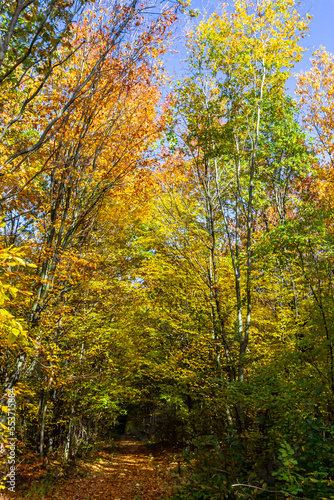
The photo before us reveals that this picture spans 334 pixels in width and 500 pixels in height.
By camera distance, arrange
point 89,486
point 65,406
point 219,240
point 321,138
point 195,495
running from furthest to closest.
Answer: point 321,138 → point 219,240 → point 65,406 → point 89,486 → point 195,495

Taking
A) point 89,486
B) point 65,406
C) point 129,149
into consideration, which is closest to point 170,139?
point 129,149

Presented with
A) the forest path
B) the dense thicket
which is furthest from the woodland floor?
the dense thicket

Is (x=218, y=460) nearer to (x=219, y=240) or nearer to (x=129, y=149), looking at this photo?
(x=129, y=149)

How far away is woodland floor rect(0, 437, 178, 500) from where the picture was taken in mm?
6832

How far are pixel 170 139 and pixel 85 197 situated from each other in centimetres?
268

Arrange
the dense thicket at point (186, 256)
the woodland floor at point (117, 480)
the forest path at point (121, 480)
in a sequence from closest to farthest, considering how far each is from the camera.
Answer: the dense thicket at point (186, 256), the woodland floor at point (117, 480), the forest path at point (121, 480)

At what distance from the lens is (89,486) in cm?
777

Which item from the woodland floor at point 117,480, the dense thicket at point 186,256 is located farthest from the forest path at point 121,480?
the dense thicket at point 186,256

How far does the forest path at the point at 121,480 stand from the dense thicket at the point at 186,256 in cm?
107

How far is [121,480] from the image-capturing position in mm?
8703

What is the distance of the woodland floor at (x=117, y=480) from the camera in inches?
269

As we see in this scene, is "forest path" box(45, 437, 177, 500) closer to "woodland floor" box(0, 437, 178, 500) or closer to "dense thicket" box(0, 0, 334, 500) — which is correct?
"woodland floor" box(0, 437, 178, 500)

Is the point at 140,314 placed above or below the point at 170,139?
below

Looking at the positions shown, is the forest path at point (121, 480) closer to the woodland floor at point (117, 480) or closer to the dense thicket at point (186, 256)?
the woodland floor at point (117, 480)
